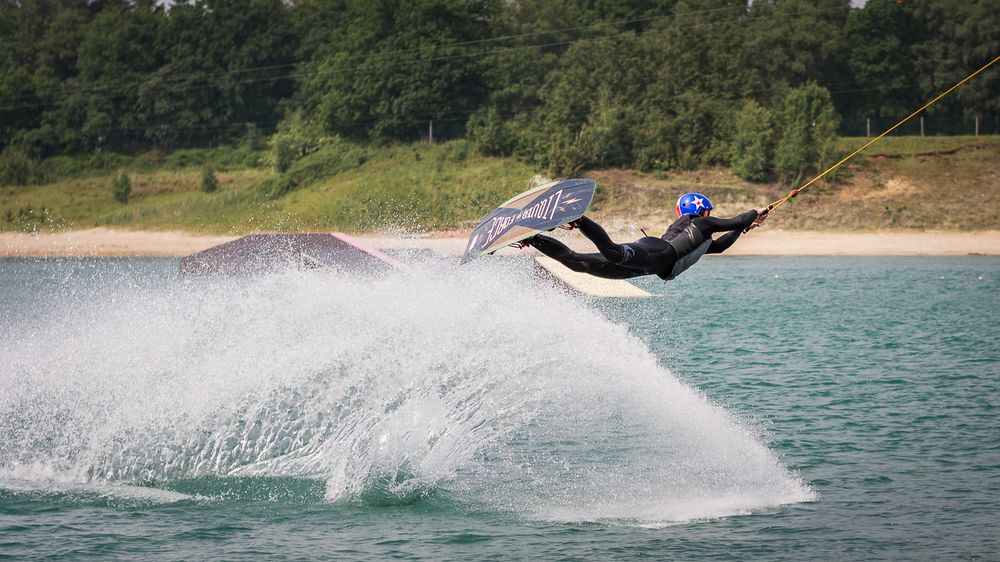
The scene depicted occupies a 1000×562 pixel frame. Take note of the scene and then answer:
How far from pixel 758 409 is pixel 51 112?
84786 millimetres

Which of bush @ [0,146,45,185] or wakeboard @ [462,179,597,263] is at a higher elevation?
bush @ [0,146,45,185]

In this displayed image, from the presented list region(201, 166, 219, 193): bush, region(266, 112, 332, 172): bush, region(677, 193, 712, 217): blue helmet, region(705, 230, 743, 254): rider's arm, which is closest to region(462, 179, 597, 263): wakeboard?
region(677, 193, 712, 217): blue helmet

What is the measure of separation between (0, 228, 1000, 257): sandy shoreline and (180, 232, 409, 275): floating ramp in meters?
16.5

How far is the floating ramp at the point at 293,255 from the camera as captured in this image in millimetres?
34188

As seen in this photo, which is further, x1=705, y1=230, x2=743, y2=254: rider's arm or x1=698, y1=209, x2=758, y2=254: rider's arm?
x1=705, y1=230, x2=743, y2=254: rider's arm

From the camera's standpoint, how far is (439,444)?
48.8 feet

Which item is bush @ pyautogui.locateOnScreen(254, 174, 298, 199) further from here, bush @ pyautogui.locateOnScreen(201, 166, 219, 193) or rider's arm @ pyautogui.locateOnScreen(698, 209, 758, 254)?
rider's arm @ pyautogui.locateOnScreen(698, 209, 758, 254)

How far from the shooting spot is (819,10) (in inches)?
3231

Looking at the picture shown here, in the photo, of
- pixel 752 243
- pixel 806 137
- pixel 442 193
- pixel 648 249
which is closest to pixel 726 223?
pixel 648 249

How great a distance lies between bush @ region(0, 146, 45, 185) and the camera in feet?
269

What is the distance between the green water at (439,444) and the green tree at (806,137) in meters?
42.9

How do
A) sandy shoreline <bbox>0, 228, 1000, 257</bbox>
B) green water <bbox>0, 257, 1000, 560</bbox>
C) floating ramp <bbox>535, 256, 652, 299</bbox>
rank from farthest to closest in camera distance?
sandy shoreline <bbox>0, 228, 1000, 257</bbox>
floating ramp <bbox>535, 256, 652, 299</bbox>
green water <bbox>0, 257, 1000, 560</bbox>

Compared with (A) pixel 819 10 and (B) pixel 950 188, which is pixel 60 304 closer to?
(B) pixel 950 188

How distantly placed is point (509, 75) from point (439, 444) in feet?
234
